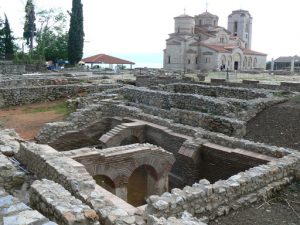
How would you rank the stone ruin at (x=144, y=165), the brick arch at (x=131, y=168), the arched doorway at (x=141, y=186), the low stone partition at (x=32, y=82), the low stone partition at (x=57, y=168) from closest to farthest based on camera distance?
1. the stone ruin at (x=144, y=165)
2. the low stone partition at (x=57, y=168)
3. the brick arch at (x=131, y=168)
4. the arched doorway at (x=141, y=186)
5. the low stone partition at (x=32, y=82)

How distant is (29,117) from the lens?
1881cm

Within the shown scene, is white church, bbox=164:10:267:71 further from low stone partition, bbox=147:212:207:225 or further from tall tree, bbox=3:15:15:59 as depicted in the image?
low stone partition, bbox=147:212:207:225

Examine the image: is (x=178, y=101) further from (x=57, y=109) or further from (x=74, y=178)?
(x=74, y=178)

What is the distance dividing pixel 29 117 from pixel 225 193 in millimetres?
14465

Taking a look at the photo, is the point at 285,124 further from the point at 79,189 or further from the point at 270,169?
the point at 79,189

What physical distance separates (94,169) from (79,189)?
3045mm

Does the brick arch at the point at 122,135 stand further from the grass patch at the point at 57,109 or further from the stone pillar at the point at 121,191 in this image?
the grass patch at the point at 57,109

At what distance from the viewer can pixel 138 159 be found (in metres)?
10.1

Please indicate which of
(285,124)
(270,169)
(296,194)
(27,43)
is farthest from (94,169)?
(27,43)

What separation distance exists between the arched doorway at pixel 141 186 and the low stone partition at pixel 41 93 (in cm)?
1225

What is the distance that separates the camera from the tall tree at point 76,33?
44.3 meters

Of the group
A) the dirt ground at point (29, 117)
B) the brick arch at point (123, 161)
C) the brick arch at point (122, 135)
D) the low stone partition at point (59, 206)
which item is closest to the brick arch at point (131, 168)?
the brick arch at point (123, 161)

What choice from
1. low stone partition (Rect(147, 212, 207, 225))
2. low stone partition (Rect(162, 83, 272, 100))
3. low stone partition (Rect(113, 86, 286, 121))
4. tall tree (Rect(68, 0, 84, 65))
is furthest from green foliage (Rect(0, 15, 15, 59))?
low stone partition (Rect(147, 212, 207, 225))

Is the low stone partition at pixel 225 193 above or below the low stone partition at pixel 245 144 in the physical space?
below
